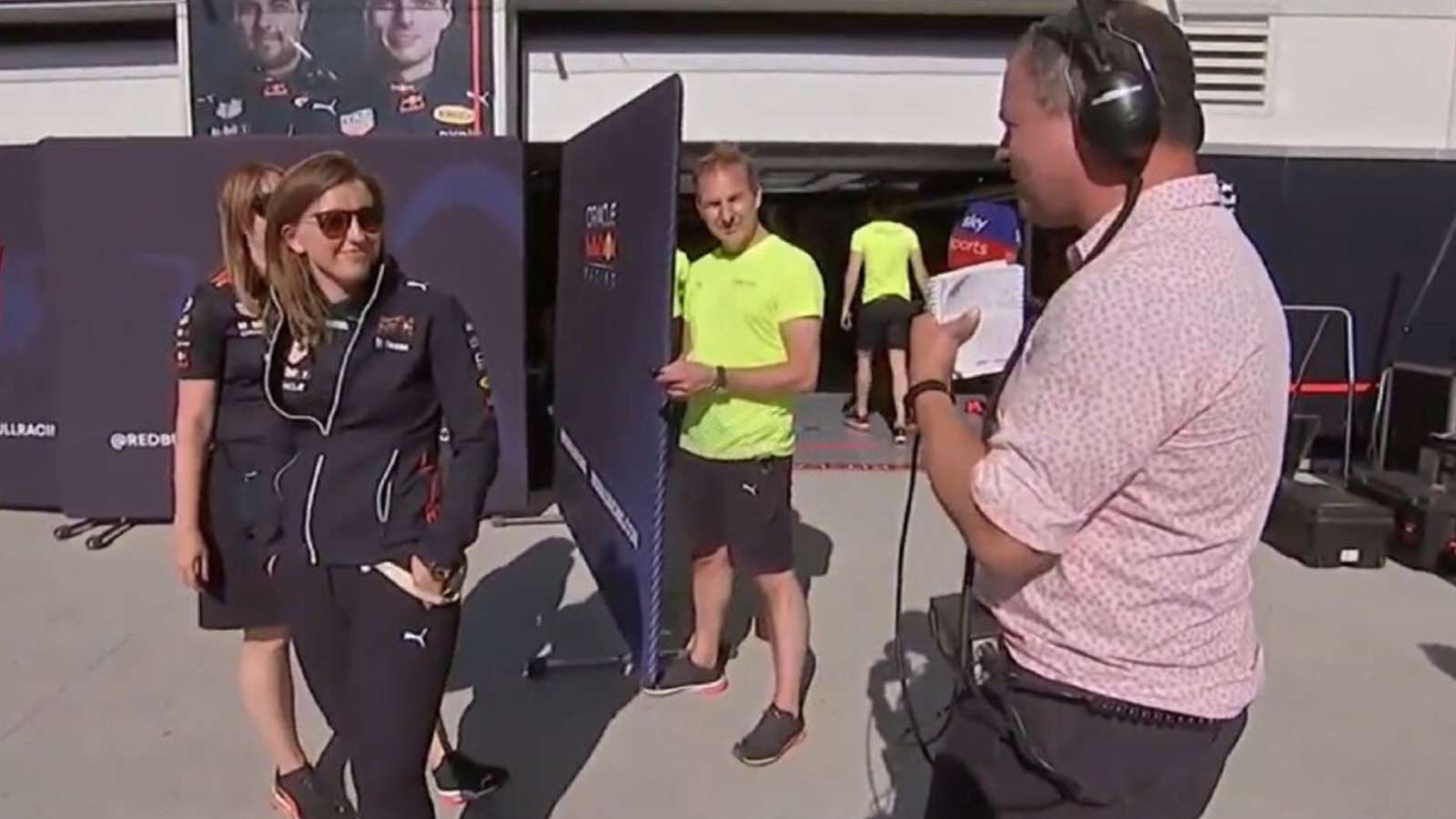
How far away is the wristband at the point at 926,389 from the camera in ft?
4.79

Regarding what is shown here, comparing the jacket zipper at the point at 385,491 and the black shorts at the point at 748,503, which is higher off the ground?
the jacket zipper at the point at 385,491

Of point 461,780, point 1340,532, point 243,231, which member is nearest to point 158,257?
point 243,231

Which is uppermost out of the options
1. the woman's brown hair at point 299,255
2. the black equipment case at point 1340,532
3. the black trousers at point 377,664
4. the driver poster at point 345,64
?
the driver poster at point 345,64

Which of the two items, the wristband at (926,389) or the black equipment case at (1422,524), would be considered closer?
the wristband at (926,389)

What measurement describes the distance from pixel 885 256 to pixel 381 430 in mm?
6998

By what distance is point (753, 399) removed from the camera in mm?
3537

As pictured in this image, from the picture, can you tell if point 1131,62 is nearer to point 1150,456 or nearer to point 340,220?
point 1150,456

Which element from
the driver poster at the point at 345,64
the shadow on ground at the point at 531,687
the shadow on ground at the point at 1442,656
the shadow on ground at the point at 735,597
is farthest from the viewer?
the driver poster at the point at 345,64

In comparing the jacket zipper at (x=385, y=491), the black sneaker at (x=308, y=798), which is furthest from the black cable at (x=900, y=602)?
the black sneaker at (x=308, y=798)

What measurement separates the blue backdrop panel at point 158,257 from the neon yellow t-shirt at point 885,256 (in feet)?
12.2

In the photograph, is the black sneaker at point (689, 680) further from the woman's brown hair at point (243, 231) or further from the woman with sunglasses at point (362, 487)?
the woman's brown hair at point (243, 231)

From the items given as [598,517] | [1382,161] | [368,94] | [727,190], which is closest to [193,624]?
[598,517]

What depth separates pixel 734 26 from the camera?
9.00m

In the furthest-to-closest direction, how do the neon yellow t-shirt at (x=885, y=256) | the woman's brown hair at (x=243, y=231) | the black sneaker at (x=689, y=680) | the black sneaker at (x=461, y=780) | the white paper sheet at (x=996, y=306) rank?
the neon yellow t-shirt at (x=885, y=256) → the white paper sheet at (x=996, y=306) → the black sneaker at (x=689, y=680) → the black sneaker at (x=461, y=780) → the woman's brown hair at (x=243, y=231)
